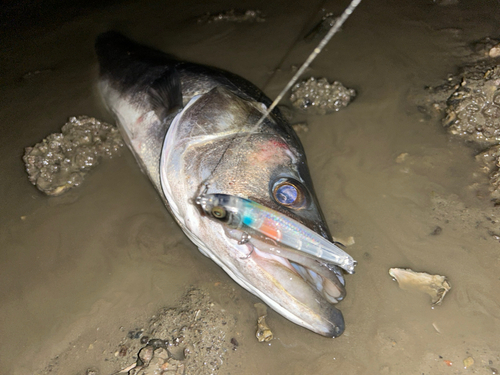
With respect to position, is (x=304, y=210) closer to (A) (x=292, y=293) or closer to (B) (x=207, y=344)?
(A) (x=292, y=293)

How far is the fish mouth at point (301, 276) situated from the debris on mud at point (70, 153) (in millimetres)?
2230

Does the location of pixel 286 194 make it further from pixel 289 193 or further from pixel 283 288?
pixel 283 288

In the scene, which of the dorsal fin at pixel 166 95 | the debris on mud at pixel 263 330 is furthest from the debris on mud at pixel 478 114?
the dorsal fin at pixel 166 95

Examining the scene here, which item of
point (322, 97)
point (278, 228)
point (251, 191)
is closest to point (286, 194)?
point (251, 191)

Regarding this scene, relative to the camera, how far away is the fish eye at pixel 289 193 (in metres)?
2.06

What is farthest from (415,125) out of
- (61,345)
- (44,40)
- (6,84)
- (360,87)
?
(44,40)

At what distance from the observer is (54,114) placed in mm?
4016

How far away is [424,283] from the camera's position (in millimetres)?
2256

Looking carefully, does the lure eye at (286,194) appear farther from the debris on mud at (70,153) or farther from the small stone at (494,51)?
the small stone at (494,51)

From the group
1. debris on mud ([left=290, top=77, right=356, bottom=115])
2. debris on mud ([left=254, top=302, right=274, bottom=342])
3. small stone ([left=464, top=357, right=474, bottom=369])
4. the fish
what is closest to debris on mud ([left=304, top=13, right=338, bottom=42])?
debris on mud ([left=290, top=77, right=356, bottom=115])

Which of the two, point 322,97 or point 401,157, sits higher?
point 322,97

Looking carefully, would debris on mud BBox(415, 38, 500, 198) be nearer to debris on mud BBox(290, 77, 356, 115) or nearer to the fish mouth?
debris on mud BBox(290, 77, 356, 115)

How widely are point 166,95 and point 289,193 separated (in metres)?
1.55

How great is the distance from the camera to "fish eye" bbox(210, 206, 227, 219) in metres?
1.73
